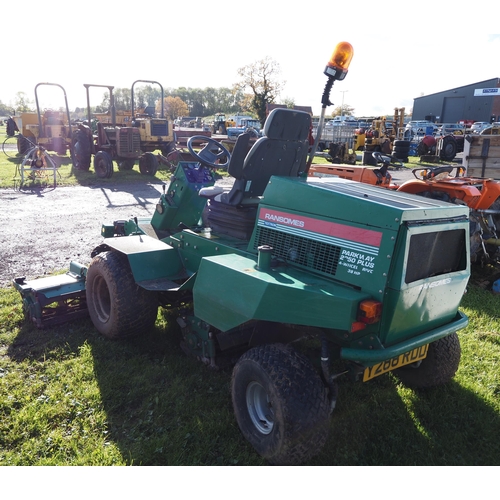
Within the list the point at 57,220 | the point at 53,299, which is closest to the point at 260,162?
the point at 53,299

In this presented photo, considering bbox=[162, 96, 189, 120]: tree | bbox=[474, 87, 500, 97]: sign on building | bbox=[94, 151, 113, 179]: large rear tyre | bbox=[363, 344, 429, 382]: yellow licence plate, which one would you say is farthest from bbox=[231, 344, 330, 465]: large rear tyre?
bbox=[162, 96, 189, 120]: tree

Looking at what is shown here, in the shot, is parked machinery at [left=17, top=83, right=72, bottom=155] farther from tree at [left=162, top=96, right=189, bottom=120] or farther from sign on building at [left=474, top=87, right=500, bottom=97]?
tree at [left=162, top=96, right=189, bottom=120]

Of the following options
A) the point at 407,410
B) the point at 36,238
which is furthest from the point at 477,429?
the point at 36,238

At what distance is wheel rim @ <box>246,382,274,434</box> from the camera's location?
299 centimetres

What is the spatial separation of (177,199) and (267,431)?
8.77ft

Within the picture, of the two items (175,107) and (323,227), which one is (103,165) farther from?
(175,107)

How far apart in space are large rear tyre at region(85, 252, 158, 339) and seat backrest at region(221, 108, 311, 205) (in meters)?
1.14

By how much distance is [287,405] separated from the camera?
8.63ft

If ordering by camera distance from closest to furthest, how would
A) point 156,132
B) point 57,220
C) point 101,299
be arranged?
point 101,299
point 57,220
point 156,132

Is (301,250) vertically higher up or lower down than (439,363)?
higher up

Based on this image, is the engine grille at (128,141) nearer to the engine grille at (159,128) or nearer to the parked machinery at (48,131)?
the engine grille at (159,128)

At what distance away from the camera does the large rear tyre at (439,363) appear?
347cm

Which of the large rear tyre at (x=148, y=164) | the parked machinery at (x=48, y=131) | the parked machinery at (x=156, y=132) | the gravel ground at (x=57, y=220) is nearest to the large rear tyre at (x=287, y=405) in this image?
the gravel ground at (x=57, y=220)

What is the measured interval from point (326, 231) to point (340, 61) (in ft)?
4.11
